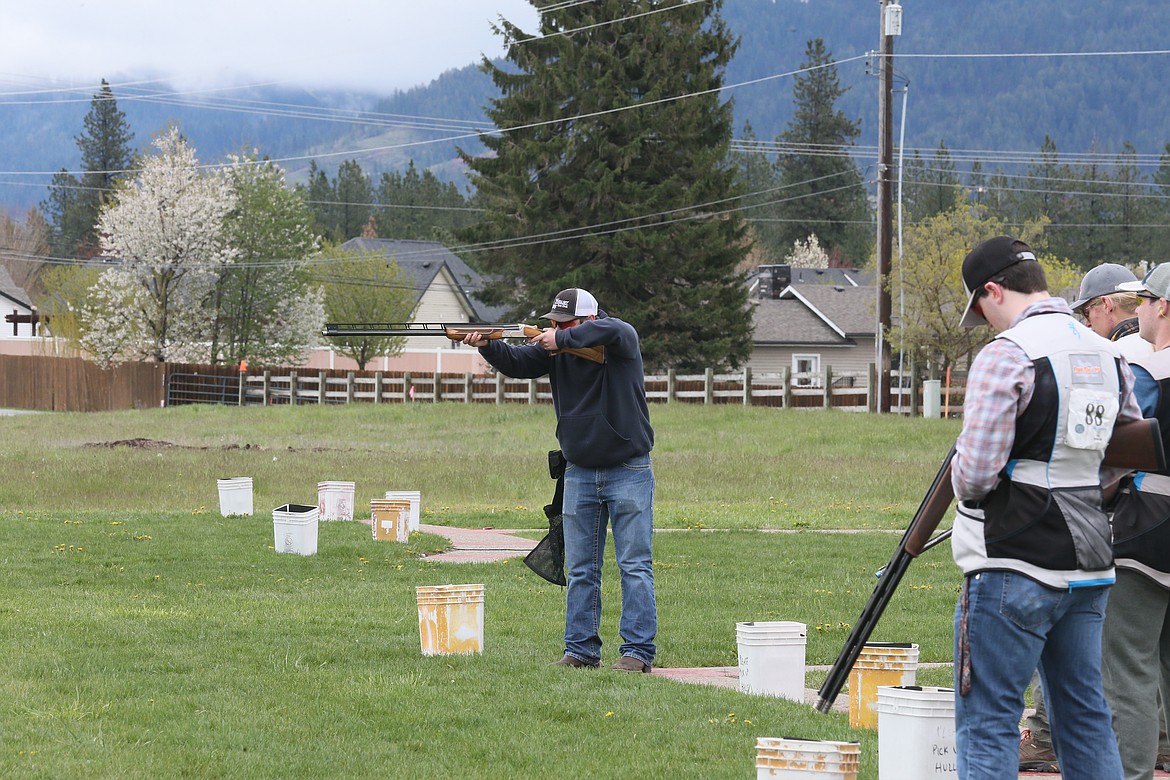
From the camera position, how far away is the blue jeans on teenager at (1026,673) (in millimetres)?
4371

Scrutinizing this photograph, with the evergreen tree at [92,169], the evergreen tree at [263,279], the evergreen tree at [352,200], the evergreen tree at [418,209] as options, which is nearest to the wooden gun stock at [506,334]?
the evergreen tree at [263,279]

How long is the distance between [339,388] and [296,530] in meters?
39.1

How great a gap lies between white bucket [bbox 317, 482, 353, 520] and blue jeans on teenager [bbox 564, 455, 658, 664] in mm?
9227

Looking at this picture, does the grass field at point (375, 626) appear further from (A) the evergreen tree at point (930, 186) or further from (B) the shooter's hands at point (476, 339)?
(A) the evergreen tree at point (930, 186)

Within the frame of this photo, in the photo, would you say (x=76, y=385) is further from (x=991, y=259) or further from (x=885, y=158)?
(x=991, y=259)

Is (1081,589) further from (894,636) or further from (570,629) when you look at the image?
(894,636)

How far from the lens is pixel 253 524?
15.9m

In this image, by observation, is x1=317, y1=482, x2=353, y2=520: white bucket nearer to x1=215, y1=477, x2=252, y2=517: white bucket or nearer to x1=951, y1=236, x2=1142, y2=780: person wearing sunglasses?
x1=215, y1=477, x2=252, y2=517: white bucket

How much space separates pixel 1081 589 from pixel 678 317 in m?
41.4

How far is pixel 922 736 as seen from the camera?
5199mm

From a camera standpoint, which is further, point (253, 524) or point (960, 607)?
point (253, 524)

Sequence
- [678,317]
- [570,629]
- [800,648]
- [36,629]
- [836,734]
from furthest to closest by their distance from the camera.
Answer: [678,317] < [36,629] < [570,629] < [800,648] < [836,734]

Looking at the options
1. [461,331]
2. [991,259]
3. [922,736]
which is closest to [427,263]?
[461,331]

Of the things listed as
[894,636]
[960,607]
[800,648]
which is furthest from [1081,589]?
[894,636]
